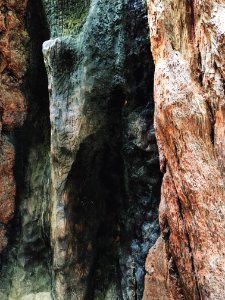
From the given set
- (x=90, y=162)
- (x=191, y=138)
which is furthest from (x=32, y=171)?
(x=191, y=138)

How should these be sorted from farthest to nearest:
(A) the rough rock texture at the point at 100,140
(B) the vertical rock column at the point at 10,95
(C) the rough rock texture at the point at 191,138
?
1. (B) the vertical rock column at the point at 10,95
2. (A) the rough rock texture at the point at 100,140
3. (C) the rough rock texture at the point at 191,138

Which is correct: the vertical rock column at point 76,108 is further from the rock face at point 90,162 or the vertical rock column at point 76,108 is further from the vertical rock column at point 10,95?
the vertical rock column at point 10,95

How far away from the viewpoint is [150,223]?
372cm

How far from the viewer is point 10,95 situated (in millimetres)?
4281

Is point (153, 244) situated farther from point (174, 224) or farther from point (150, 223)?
point (174, 224)

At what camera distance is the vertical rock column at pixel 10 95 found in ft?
13.8

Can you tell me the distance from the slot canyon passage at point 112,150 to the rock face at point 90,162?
1cm

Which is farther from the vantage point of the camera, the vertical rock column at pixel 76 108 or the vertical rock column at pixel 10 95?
the vertical rock column at pixel 10 95

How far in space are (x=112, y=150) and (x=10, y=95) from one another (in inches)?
50.4

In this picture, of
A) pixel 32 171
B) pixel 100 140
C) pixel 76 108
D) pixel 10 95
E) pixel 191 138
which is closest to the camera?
pixel 191 138

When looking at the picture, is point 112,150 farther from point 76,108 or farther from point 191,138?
point 191,138

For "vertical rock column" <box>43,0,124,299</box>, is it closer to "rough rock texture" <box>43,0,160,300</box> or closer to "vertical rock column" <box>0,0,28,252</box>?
"rough rock texture" <box>43,0,160,300</box>

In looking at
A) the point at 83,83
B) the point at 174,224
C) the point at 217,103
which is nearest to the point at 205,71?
the point at 217,103

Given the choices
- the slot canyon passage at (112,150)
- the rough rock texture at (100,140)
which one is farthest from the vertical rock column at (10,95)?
the rough rock texture at (100,140)
